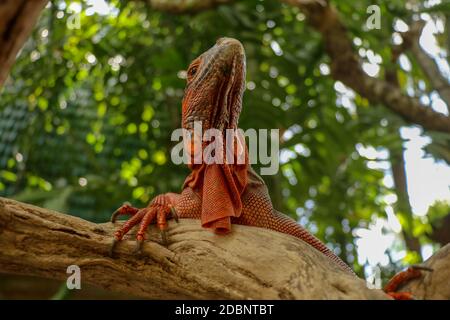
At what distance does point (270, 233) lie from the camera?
6.11ft

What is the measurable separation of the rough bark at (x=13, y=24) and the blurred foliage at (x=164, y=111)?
273 cm

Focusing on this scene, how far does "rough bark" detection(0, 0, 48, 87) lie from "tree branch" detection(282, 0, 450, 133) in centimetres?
297

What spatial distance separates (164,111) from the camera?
15.1 ft

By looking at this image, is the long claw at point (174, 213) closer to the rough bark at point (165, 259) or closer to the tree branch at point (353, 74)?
the rough bark at point (165, 259)

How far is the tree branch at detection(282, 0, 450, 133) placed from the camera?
407 centimetres

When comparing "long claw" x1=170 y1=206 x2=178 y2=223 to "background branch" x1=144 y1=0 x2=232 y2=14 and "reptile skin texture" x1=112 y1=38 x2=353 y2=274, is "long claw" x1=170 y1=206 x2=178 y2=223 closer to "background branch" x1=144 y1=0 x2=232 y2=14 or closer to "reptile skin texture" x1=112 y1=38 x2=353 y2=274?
"reptile skin texture" x1=112 y1=38 x2=353 y2=274

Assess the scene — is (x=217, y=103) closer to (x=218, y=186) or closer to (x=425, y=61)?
(x=218, y=186)

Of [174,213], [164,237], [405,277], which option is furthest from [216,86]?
[405,277]

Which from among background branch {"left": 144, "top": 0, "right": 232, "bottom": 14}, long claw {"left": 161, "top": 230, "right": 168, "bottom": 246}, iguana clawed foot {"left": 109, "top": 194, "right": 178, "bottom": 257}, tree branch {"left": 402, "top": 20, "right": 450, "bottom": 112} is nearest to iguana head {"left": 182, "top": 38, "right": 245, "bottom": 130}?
iguana clawed foot {"left": 109, "top": 194, "right": 178, "bottom": 257}

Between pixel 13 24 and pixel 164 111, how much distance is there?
334 centimetres

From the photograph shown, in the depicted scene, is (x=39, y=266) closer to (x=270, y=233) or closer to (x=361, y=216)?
(x=270, y=233)

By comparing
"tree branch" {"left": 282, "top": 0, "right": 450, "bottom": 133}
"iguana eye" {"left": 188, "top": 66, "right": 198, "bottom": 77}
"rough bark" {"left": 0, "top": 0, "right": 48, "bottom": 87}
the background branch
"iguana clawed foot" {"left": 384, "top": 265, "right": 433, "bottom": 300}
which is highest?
the background branch

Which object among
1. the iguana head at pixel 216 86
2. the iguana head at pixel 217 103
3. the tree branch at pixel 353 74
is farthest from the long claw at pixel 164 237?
the tree branch at pixel 353 74

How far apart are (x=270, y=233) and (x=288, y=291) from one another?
0.31m
